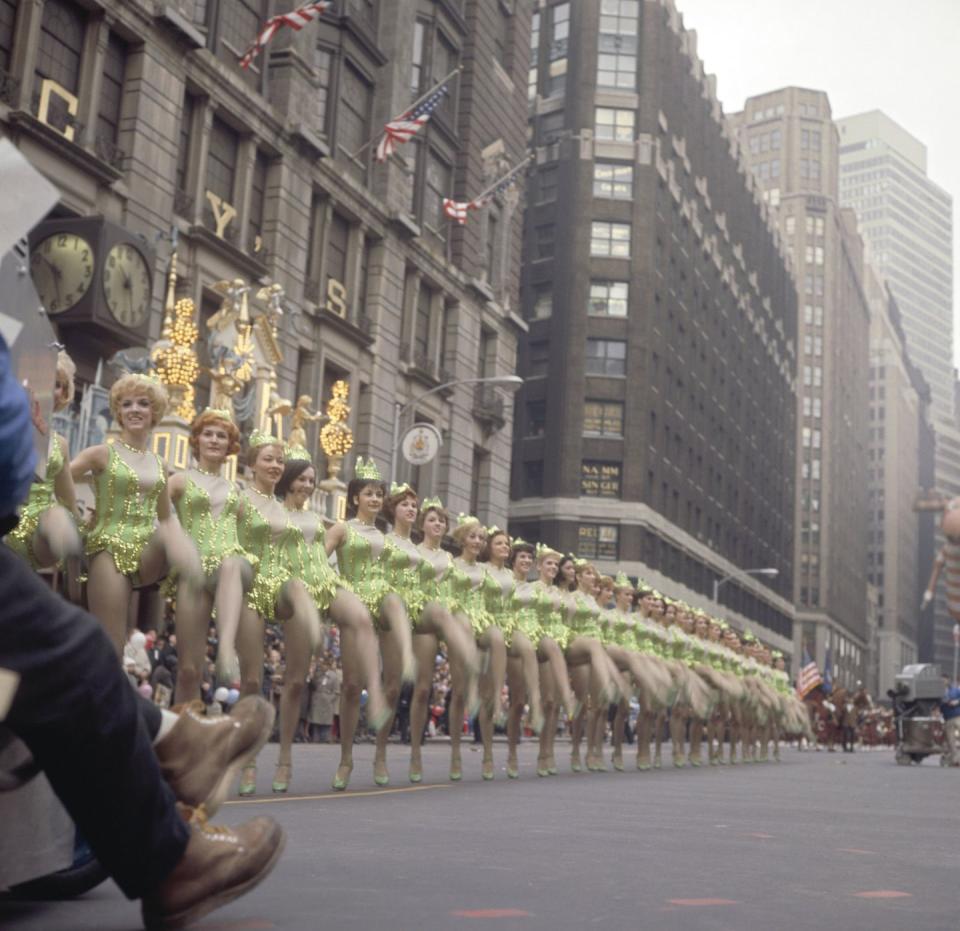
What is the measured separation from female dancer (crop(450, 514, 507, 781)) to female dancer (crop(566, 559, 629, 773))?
2.07 m

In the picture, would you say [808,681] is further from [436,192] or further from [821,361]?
[821,361]

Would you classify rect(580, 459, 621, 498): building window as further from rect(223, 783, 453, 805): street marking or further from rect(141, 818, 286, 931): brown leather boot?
rect(141, 818, 286, 931): brown leather boot

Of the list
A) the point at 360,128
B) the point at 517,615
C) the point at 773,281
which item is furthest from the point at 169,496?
the point at 773,281

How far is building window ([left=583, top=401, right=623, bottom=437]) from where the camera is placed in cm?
7212

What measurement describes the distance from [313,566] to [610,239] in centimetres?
6509

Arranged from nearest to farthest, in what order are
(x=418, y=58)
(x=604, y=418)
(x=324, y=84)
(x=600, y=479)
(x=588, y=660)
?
(x=588, y=660) → (x=324, y=84) → (x=418, y=58) → (x=600, y=479) → (x=604, y=418)

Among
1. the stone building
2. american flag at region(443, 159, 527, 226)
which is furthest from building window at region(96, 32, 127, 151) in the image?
american flag at region(443, 159, 527, 226)

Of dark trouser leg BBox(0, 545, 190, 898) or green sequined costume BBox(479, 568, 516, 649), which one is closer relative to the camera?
dark trouser leg BBox(0, 545, 190, 898)

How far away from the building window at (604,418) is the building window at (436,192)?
2648 cm

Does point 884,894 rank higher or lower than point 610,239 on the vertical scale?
lower

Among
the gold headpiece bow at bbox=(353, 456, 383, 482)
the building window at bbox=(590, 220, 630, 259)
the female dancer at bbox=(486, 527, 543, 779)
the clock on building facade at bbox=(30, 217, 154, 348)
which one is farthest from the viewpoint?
the building window at bbox=(590, 220, 630, 259)

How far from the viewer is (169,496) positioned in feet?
29.4

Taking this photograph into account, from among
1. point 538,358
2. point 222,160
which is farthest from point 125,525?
point 538,358

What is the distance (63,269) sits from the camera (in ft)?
85.2
